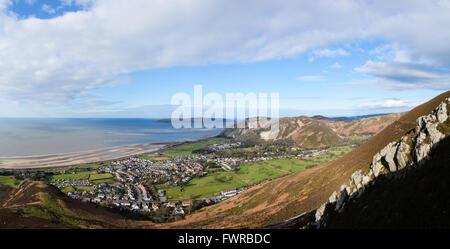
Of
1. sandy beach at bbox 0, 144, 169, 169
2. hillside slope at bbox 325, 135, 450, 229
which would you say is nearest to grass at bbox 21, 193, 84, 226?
hillside slope at bbox 325, 135, 450, 229

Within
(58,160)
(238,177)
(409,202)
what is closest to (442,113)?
(409,202)

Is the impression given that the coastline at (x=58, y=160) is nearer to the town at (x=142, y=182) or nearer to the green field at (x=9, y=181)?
the town at (x=142, y=182)

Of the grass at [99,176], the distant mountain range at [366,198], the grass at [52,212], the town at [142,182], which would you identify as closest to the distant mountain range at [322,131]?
the town at [142,182]

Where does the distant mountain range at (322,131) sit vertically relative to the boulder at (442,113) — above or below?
below

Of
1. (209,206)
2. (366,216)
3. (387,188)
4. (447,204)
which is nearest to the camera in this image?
(447,204)
